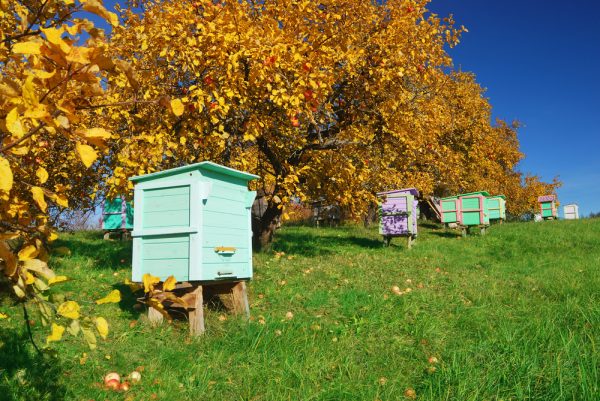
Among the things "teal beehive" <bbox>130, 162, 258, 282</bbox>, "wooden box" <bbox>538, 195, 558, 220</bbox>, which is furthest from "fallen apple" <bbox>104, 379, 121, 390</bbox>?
"wooden box" <bbox>538, 195, 558, 220</bbox>

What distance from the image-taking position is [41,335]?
5.15 meters

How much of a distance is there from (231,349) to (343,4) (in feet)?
24.2

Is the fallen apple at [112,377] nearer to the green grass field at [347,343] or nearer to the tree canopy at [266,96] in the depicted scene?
the green grass field at [347,343]

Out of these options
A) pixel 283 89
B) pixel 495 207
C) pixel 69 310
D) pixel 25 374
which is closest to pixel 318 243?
pixel 283 89

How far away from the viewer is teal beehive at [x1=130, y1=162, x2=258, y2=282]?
565cm

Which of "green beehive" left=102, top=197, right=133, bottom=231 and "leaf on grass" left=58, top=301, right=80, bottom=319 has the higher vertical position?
"green beehive" left=102, top=197, right=133, bottom=231

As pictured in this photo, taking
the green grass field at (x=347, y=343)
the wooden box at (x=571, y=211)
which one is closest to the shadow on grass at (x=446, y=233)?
the green grass field at (x=347, y=343)

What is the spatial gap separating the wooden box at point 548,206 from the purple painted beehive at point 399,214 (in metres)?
17.1

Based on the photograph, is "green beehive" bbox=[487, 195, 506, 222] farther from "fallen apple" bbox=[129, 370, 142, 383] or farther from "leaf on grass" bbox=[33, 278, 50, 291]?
"leaf on grass" bbox=[33, 278, 50, 291]

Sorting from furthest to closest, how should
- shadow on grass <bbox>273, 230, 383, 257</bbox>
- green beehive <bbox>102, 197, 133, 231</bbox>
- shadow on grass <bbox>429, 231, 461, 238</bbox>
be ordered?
shadow on grass <bbox>429, 231, 461, 238</bbox>, green beehive <bbox>102, 197, 133, 231</bbox>, shadow on grass <bbox>273, 230, 383, 257</bbox>

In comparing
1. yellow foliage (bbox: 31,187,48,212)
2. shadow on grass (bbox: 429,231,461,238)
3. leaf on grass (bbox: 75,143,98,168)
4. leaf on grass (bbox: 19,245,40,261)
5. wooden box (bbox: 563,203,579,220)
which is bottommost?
leaf on grass (bbox: 19,245,40,261)

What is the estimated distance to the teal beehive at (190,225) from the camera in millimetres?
5652

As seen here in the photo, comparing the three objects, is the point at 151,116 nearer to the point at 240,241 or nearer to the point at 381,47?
the point at 240,241

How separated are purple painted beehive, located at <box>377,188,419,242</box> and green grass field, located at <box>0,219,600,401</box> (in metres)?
3.98
